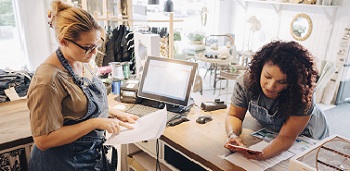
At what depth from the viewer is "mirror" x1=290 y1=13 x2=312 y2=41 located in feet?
15.7

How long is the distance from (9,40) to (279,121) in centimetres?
411

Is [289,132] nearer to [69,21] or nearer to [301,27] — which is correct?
[69,21]

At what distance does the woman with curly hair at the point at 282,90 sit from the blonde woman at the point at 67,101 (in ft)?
2.32

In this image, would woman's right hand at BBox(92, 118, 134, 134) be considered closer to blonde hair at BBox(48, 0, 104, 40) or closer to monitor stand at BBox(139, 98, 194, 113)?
blonde hair at BBox(48, 0, 104, 40)

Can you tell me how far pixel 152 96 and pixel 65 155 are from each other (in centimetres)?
75

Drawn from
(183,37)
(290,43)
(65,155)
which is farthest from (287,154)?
(183,37)

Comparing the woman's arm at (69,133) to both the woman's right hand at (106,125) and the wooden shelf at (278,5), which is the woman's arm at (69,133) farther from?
the wooden shelf at (278,5)

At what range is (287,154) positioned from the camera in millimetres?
1301

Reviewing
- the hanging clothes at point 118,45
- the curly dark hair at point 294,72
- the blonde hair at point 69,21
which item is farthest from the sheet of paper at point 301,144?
the hanging clothes at point 118,45

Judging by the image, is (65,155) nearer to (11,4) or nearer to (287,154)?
(287,154)

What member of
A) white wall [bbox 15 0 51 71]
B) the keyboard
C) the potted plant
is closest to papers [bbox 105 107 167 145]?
the keyboard

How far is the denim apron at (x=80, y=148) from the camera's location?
1.22m

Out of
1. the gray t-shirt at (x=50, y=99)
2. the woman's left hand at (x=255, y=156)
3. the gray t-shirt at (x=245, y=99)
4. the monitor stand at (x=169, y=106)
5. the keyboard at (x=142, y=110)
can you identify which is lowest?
the woman's left hand at (x=255, y=156)

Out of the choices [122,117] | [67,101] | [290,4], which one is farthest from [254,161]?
[290,4]
